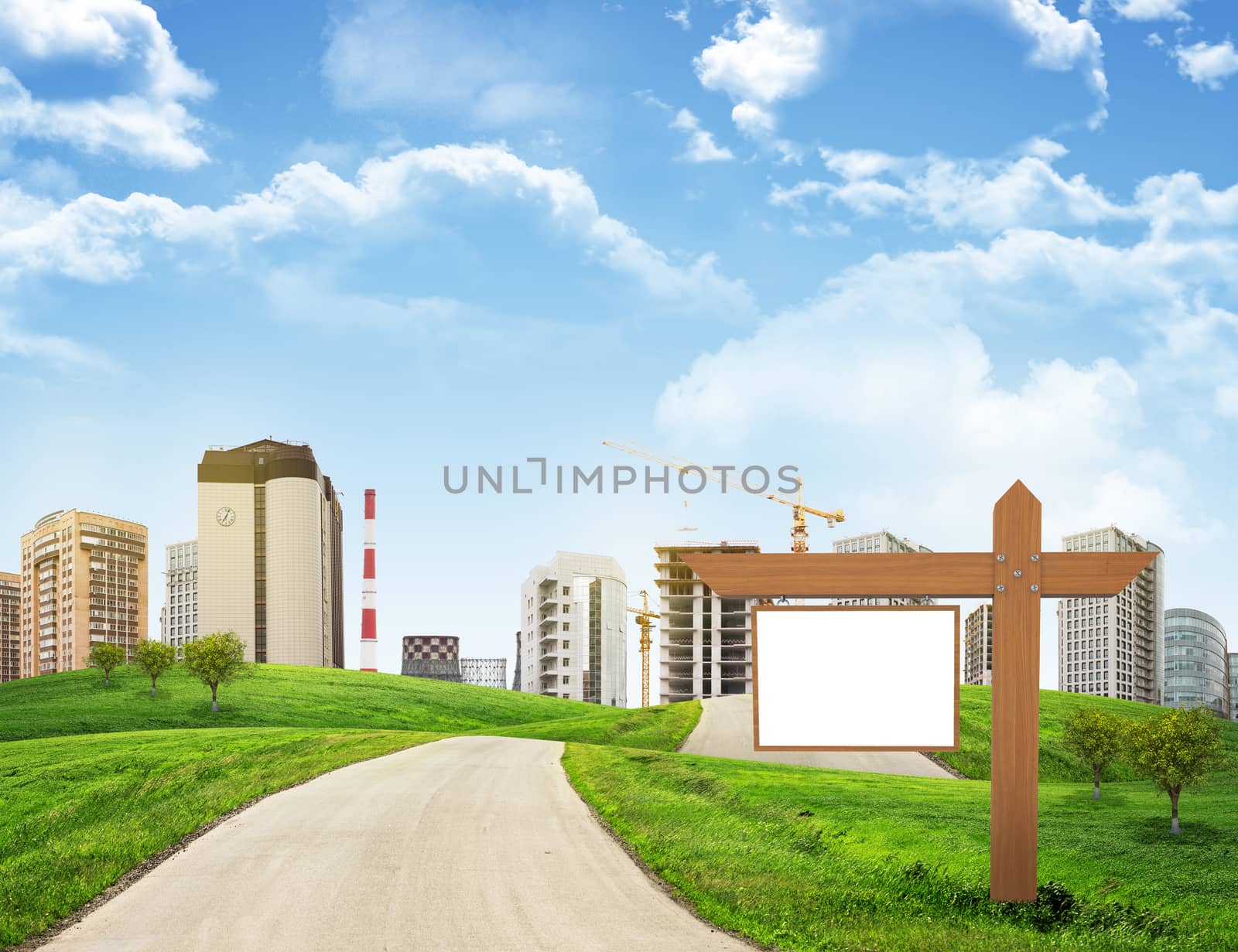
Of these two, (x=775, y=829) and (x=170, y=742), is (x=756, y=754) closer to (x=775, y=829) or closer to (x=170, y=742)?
→ (x=170, y=742)

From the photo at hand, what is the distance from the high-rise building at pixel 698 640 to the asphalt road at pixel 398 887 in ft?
302

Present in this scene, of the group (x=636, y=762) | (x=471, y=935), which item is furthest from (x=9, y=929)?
(x=636, y=762)

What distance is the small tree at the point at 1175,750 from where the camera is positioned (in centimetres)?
3180

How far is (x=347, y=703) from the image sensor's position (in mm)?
70500

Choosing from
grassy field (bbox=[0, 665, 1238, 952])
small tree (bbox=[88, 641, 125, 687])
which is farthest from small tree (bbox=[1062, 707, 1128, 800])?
small tree (bbox=[88, 641, 125, 687])

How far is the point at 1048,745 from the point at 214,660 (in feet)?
158

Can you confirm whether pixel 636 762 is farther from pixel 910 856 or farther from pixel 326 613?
pixel 326 613

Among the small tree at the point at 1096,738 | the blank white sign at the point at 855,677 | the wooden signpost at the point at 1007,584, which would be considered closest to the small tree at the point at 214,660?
the small tree at the point at 1096,738

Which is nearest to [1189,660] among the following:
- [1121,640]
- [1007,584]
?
[1121,640]

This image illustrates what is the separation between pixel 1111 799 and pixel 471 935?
32.9 metres

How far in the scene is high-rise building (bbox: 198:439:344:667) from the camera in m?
127

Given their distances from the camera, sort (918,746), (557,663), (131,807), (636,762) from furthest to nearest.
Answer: (557,663), (636,762), (131,807), (918,746)

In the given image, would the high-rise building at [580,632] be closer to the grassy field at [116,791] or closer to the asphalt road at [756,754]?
the asphalt road at [756,754]

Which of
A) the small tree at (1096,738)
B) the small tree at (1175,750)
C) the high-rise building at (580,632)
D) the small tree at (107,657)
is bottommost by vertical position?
the high-rise building at (580,632)
